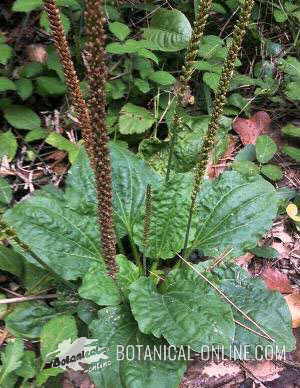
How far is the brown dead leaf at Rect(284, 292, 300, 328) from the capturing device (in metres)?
2.88

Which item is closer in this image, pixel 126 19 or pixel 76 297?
pixel 76 297

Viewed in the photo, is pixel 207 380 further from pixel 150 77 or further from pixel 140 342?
pixel 150 77

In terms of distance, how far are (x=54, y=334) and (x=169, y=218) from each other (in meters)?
0.98

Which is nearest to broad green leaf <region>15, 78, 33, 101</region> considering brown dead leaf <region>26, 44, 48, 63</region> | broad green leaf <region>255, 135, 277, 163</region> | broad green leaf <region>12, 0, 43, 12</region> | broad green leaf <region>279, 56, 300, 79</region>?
brown dead leaf <region>26, 44, 48, 63</region>

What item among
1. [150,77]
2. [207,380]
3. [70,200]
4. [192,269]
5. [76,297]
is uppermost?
[150,77]

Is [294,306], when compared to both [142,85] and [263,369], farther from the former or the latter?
[142,85]

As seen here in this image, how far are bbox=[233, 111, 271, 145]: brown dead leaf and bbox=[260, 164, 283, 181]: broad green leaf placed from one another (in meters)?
0.40

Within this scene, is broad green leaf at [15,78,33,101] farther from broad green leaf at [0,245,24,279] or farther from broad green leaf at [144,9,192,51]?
broad green leaf at [0,245,24,279]

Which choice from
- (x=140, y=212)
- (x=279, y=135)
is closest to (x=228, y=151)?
(x=279, y=135)

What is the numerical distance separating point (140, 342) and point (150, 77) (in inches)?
82.9

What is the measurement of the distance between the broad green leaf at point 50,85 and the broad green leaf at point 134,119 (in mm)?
506

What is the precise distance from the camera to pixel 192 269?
2.73m

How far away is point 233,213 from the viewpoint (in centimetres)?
297

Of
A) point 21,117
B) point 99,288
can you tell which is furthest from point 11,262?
point 21,117
